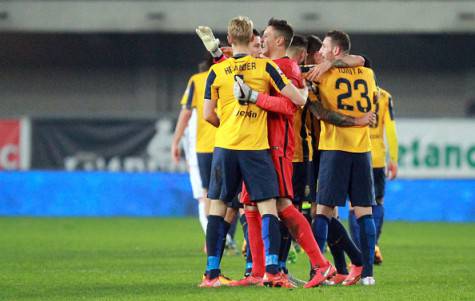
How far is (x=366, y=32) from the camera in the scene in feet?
95.0

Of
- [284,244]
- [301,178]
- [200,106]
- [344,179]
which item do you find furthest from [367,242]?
[200,106]

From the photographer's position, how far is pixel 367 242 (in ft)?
32.1

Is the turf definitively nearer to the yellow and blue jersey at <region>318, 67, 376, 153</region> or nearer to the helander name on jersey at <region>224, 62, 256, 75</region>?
the yellow and blue jersey at <region>318, 67, 376, 153</region>

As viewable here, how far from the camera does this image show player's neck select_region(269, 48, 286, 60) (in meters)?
9.60

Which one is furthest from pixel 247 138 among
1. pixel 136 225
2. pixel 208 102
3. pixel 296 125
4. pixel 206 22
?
pixel 206 22

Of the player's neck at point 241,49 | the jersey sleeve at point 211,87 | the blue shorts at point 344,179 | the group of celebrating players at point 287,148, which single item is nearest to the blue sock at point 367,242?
the group of celebrating players at point 287,148

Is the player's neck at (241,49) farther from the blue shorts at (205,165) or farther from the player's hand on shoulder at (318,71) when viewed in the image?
the blue shorts at (205,165)

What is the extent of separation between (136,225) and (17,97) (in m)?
11.7

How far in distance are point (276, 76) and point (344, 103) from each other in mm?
850

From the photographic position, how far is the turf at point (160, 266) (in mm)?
8945

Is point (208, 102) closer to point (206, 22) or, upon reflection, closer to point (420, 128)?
point (420, 128)

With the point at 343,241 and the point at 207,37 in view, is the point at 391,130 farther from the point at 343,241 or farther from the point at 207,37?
the point at 207,37

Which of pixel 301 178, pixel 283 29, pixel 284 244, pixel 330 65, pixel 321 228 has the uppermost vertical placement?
pixel 283 29

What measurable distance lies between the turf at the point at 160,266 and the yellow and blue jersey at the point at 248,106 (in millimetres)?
1100
